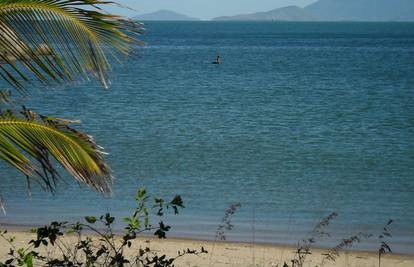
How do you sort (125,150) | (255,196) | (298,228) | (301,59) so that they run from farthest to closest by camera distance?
(301,59)
(125,150)
(255,196)
(298,228)

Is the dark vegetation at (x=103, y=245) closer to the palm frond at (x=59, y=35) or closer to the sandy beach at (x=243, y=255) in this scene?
the sandy beach at (x=243, y=255)

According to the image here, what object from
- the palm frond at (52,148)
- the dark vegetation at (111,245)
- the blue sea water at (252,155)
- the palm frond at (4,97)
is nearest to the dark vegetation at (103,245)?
the dark vegetation at (111,245)

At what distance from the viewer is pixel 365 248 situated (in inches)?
392

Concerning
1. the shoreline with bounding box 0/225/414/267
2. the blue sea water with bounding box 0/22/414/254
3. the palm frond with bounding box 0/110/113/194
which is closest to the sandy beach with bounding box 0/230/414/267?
the shoreline with bounding box 0/225/414/267

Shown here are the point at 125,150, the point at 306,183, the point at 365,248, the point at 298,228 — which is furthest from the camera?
the point at 125,150

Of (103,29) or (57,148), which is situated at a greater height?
(103,29)

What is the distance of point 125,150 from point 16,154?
15.1 m

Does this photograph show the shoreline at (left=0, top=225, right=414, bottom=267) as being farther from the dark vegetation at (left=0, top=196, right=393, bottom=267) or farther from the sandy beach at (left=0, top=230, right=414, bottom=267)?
the dark vegetation at (left=0, top=196, right=393, bottom=267)

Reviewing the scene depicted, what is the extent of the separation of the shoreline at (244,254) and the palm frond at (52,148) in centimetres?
445

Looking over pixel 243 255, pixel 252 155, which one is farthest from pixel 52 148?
pixel 252 155

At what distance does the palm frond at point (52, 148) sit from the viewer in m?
3.82

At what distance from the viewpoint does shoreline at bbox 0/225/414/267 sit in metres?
8.78

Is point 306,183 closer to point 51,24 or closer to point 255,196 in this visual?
point 255,196

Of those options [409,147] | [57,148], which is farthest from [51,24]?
[409,147]
